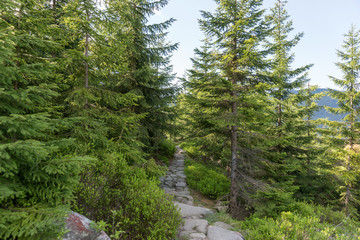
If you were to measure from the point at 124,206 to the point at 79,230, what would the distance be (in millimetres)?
1449

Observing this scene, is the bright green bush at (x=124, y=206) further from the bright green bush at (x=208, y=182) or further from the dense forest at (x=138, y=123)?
the bright green bush at (x=208, y=182)

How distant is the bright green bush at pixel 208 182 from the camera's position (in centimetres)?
884

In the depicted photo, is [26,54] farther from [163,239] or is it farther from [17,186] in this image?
[163,239]

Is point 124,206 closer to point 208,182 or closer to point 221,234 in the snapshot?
point 221,234

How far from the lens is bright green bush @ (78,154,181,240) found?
11.1 feet

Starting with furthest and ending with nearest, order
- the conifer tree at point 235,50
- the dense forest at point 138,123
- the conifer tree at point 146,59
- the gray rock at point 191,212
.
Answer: the conifer tree at point 146,59, the conifer tree at point 235,50, the gray rock at point 191,212, the dense forest at point 138,123

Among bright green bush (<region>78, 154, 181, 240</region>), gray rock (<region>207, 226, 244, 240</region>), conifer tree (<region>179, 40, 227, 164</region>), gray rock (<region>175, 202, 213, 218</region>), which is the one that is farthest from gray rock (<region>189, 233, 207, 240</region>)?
conifer tree (<region>179, 40, 227, 164</region>)

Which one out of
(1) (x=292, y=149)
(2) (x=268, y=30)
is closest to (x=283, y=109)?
(1) (x=292, y=149)

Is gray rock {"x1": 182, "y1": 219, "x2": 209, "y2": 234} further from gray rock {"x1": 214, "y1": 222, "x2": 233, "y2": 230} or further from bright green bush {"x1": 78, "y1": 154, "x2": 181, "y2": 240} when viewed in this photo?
bright green bush {"x1": 78, "y1": 154, "x2": 181, "y2": 240}

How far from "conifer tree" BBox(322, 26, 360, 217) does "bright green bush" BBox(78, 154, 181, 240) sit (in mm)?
12594

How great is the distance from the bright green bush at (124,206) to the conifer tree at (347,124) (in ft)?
41.3

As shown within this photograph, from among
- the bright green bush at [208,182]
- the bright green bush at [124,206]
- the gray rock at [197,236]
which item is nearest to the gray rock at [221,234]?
the gray rock at [197,236]

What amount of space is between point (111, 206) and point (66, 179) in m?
1.89

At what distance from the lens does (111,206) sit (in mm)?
3922
